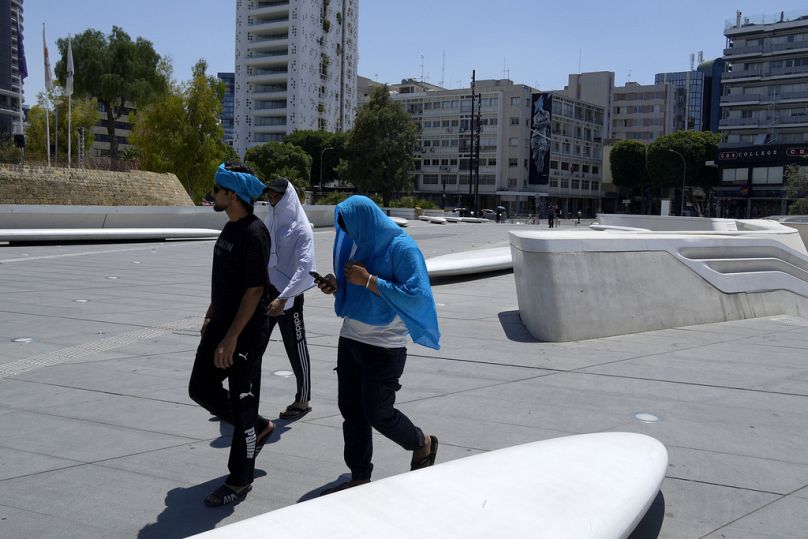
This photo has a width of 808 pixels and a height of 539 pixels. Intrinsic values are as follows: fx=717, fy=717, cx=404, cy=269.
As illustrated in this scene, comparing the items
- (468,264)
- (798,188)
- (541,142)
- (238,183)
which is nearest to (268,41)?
(541,142)

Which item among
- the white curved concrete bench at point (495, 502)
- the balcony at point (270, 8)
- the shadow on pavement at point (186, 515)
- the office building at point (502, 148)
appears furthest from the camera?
the balcony at point (270, 8)

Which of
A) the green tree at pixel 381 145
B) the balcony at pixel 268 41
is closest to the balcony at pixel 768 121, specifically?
the green tree at pixel 381 145

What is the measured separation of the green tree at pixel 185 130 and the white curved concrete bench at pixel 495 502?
4220 cm

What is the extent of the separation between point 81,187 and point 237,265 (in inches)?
1090

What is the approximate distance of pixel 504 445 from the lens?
446 centimetres

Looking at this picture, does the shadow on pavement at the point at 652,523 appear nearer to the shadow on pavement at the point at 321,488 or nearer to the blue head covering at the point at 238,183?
the shadow on pavement at the point at 321,488

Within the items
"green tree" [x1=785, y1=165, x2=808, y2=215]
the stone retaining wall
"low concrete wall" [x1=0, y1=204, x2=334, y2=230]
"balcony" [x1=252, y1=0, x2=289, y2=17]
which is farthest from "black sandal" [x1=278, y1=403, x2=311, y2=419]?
"balcony" [x1=252, y1=0, x2=289, y2=17]

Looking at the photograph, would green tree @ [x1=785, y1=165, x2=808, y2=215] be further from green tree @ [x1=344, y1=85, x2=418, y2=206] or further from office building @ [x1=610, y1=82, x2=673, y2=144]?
office building @ [x1=610, y1=82, x2=673, y2=144]

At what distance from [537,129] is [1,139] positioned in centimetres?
7076

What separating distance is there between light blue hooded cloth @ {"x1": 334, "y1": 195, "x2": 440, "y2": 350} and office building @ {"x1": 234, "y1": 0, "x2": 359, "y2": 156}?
9172cm

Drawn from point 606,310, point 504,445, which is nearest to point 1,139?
point 606,310

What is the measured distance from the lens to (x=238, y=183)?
12.5 ft

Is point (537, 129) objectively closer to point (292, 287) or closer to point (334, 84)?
point (334, 84)

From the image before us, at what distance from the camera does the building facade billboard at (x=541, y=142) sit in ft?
301
